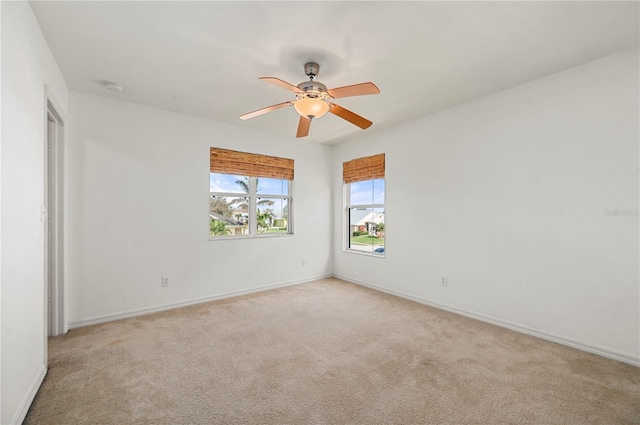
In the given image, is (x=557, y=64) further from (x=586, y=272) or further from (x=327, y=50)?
(x=327, y=50)

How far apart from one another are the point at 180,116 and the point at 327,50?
2331 millimetres

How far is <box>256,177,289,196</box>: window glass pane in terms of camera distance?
15.0 ft

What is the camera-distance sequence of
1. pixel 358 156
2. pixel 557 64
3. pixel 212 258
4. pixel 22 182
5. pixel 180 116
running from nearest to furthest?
pixel 22 182
pixel 557 64
pixel 180 116
pixel 212 258
pixel 358 156

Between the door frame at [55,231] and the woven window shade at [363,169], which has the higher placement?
the woven window shade at [363,169]

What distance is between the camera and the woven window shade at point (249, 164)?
404cm

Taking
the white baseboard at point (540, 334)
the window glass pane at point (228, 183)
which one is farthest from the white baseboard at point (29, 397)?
the white baseboard at point (540, 334)

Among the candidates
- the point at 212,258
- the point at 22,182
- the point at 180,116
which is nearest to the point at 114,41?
the point at 22,182

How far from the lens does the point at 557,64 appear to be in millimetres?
2521

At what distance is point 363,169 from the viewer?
15.7 ft

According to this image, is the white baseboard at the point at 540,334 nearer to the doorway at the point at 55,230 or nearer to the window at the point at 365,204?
the window at the point at 365,204

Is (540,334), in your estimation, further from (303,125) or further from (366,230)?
(303,125)

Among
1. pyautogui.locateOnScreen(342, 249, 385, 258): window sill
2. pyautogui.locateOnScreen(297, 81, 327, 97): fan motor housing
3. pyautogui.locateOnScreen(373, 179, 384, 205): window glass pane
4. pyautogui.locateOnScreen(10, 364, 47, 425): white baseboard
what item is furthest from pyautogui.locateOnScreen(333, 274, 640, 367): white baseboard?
pyautogui.locateOnScreen(10, 364, 47, 425): white baseboard

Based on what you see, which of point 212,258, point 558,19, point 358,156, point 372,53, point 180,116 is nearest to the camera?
point 558,19

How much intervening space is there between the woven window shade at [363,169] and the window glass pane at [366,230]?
1.80ft
